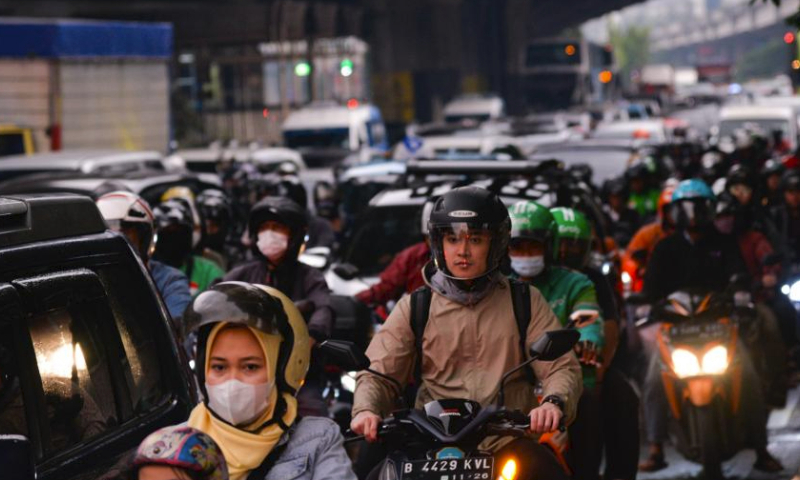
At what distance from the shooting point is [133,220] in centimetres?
884

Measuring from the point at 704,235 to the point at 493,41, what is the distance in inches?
3252

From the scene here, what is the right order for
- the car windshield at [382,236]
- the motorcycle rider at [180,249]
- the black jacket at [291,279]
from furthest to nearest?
the car windshield at [382,236] < the motorcycle rider at [180,249] < the black jacket at [291,279]

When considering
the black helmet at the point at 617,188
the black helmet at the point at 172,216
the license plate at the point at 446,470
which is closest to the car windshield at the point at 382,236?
the black helmet at the point at 172,216

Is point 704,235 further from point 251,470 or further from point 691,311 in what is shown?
point 251,470

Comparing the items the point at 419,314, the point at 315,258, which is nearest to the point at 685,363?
the point at 315,258

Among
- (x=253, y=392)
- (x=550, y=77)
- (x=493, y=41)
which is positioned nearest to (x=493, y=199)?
(x=253, y=392)

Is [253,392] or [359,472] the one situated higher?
[253,392]

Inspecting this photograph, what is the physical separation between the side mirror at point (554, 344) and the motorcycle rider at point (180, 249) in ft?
15.0

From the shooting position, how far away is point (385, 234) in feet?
41.8

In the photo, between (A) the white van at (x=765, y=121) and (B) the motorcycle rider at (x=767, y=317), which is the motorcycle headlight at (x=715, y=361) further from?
(A) the white van at (x=765, y=121)

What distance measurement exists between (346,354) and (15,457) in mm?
2084

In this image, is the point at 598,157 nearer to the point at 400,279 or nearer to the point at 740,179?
the point at 740,179

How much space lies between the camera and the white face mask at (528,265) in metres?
8.11

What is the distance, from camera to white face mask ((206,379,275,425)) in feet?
14.9
